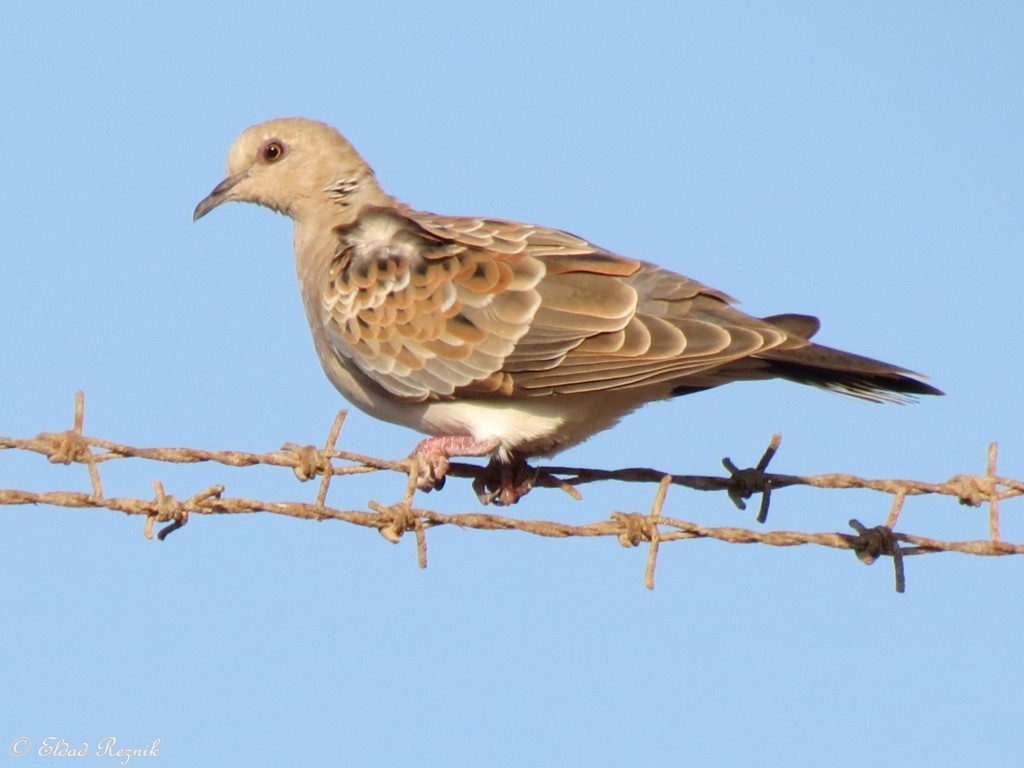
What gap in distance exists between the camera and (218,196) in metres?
6.84

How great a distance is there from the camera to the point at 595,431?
5.73 m

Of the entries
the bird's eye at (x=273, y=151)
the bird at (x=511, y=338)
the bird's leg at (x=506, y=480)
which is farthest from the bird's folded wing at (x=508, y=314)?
the bird's eye at (x=273, y=151)

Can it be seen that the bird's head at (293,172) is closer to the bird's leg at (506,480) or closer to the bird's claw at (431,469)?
the bird's leg at (506,480)

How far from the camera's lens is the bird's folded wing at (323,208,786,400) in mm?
5145

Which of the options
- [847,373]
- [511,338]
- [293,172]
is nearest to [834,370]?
[847,373]

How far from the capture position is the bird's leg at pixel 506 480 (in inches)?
225

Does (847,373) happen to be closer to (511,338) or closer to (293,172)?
(511,338)

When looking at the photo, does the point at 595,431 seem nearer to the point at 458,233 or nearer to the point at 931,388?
the point at 458,233

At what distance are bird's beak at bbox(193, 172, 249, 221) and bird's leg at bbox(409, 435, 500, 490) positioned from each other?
6.24 feet

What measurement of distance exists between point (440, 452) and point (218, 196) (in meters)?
2.06

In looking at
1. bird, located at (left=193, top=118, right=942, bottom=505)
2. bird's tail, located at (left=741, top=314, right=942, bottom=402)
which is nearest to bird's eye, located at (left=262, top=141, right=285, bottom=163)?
bird, located at (left=193, top=118, right=942, bottom=505)

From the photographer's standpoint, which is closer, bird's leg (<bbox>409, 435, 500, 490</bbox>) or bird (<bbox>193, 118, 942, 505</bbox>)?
bird (<bbox>193, 118, 942, 505</bbox>)

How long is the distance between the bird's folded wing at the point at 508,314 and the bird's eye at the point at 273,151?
0.90 m

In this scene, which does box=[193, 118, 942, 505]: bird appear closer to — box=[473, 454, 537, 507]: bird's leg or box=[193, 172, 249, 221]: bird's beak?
box=[473, 454, 537, 507]: bird's leg
